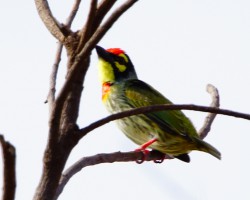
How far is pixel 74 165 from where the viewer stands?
219 centimetres

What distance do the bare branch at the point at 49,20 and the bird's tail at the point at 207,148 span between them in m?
3.31

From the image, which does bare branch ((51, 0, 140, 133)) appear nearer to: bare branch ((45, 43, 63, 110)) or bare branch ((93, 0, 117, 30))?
bare branch ((93, 0, 117, 30))

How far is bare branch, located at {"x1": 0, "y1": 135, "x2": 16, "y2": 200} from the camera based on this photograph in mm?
1433

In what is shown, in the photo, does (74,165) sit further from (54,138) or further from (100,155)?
(54,138)

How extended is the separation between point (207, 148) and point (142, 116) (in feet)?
2.61

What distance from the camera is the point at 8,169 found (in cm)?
145

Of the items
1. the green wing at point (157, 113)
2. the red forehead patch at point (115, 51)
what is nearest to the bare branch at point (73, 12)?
the green wing at point (157, 113)

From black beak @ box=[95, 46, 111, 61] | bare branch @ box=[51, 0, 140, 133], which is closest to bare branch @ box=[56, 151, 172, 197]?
bare branch @ box=[51, 0, 140, 133]

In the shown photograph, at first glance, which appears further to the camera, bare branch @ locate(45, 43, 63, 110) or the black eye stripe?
the black eye stripe

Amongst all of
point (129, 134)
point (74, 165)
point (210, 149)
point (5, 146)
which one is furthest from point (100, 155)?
point (129, 134)

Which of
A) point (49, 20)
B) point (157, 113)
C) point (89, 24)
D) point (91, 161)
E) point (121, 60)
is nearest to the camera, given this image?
point (89, 24)

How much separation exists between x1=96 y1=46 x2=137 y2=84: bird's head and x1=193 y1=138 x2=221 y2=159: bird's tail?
1351 mm

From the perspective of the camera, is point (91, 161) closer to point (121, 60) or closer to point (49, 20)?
point (49, 20)

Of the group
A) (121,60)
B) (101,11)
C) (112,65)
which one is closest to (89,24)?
(101,11)
